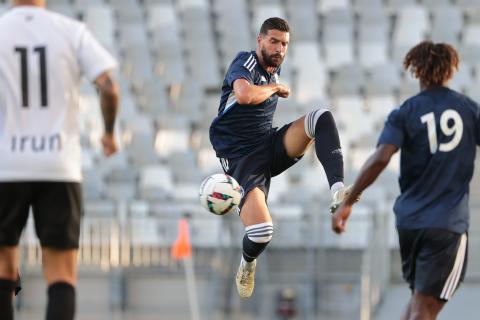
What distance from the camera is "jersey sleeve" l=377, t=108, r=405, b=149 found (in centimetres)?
660

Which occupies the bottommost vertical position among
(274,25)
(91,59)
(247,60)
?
(91,59)

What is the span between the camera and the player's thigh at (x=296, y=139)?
8.22m

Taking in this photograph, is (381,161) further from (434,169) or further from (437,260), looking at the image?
(437,260)

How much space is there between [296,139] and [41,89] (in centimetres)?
254

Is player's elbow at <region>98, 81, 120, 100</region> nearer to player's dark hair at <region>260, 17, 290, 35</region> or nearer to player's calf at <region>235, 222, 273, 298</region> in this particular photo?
player's dark hair at <region>260, 17, 290, 35</region>

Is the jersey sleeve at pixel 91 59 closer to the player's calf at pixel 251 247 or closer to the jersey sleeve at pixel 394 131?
the jersey sleeve at pixel 394 131

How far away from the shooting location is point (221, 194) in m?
8.16

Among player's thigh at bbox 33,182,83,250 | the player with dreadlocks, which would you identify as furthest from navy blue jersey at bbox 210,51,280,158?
player's thigh at bbox 33,182,83,250

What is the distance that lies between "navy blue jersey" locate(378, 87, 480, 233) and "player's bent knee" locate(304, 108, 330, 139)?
1.36 metres

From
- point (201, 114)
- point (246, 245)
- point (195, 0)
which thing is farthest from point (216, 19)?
point (246, 245)

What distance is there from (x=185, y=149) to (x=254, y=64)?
26.3ft

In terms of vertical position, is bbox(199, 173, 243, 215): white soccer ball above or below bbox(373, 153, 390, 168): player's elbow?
below

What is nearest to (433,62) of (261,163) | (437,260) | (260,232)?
(437,260)

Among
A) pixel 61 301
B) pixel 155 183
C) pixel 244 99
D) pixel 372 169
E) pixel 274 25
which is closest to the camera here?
pixel 61 301
